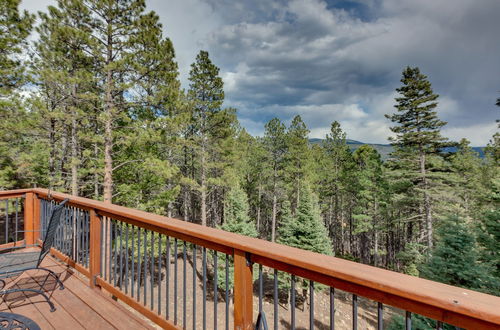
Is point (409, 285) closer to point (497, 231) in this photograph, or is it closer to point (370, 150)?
point (497, 231)

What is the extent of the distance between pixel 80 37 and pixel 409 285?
32.9 ft

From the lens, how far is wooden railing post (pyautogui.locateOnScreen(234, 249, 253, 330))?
143 centimetres

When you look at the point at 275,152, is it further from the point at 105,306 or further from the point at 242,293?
the point at 242,293

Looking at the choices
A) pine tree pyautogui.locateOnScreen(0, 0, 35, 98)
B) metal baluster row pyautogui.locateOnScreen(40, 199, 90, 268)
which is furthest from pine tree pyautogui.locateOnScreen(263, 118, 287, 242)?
metal baluster row pyautogui.locateOnScreen(40, 199, 90, 268)

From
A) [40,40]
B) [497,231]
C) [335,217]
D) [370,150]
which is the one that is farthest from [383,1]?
[335,217]

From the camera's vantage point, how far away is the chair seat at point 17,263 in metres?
2.33

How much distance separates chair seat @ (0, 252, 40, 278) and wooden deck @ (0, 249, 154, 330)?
0.32m

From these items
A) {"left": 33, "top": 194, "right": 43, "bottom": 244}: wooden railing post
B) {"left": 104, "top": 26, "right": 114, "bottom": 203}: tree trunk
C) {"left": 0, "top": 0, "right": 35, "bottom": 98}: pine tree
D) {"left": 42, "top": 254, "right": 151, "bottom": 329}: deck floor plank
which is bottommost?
{"left": 42, "top": 254, "right": 151, "bottom": 329}: deck floor plank

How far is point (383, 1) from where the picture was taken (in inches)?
301

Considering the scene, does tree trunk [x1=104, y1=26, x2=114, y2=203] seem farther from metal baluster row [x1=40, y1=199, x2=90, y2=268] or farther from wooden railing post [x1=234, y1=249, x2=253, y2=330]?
wooden railing post [x1=234, y1=249, x2=253, y2=330]

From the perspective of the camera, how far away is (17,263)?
2.49 m

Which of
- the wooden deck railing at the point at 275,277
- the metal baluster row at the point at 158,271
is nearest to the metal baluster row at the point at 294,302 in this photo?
the wooden deck railing at the point at 275,277

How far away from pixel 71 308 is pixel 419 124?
1634 centimetres

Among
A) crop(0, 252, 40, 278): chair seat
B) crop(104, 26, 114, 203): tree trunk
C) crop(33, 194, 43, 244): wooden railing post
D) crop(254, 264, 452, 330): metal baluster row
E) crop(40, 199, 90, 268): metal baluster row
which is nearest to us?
crop(254, 264, 452, 330): metal baluster row
